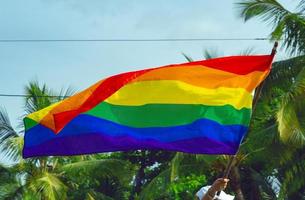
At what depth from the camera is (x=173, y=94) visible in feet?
25.0

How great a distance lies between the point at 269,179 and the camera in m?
21.2

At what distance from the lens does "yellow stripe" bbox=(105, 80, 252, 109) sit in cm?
734

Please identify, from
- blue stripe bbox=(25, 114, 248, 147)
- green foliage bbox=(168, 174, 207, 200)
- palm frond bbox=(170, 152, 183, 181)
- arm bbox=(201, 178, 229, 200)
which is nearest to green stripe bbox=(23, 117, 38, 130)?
blue stripe bbox=(25, 114, 248, 147)

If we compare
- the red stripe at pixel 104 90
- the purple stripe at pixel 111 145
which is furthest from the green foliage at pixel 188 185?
the purple stripe at pixel 111 145

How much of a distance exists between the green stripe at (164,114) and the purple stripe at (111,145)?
244 mm

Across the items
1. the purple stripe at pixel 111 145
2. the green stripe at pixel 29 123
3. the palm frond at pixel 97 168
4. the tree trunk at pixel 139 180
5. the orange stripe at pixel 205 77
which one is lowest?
the tree trunk at pixel 139 180

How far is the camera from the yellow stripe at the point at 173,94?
7336mm

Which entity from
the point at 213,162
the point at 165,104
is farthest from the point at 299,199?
the point at 165,104

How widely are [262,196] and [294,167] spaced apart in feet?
16.5

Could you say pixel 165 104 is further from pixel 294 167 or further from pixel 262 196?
pixel 262 196

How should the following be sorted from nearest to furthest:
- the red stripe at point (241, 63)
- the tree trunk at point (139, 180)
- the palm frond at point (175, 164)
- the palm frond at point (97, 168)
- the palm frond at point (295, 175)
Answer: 1. the red stripe at point (241, 63)
2. the palm frond at point (295, 175)
3. the palm frond at point (175, 164)
4. the palm frond at point (97, 168)
5. the tree trunk at point (139, 180)

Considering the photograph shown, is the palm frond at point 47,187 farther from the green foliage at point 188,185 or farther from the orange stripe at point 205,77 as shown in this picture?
the orange stripe at point 205,77

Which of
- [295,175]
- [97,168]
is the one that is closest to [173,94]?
[295,175]

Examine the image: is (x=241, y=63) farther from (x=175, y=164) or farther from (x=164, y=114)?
(x=175, y=164)
